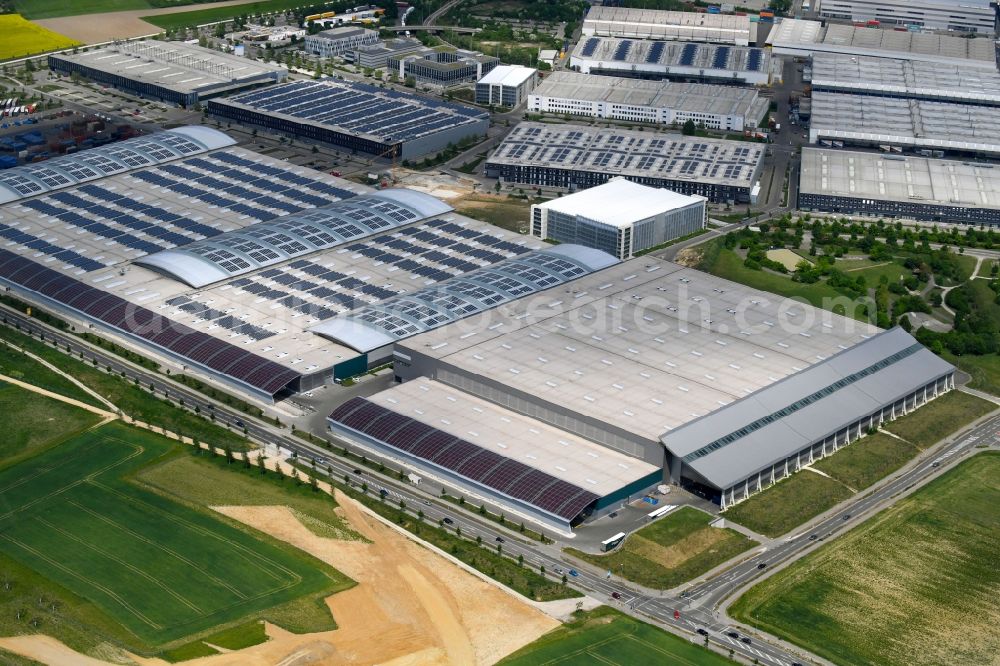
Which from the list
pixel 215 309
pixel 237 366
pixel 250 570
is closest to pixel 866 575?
pixel 250 570

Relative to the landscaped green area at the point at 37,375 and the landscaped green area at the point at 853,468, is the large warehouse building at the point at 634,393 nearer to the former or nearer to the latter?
the landscaped green area at the point at 853,468

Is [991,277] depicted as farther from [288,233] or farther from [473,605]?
[473,605]

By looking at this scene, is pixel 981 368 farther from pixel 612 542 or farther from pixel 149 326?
pixel 149 326

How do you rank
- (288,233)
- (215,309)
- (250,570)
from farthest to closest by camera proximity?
(288,233) → (215,309) → (250,570)

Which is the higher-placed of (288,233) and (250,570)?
(288,233)

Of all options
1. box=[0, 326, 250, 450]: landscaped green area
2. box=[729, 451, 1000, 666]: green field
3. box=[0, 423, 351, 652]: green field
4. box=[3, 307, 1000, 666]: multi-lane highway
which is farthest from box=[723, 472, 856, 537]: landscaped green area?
box=[0, 326, 250, 450]: landscaped green area

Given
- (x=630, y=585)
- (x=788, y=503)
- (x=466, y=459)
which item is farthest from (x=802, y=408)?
(x=466, y=459)
